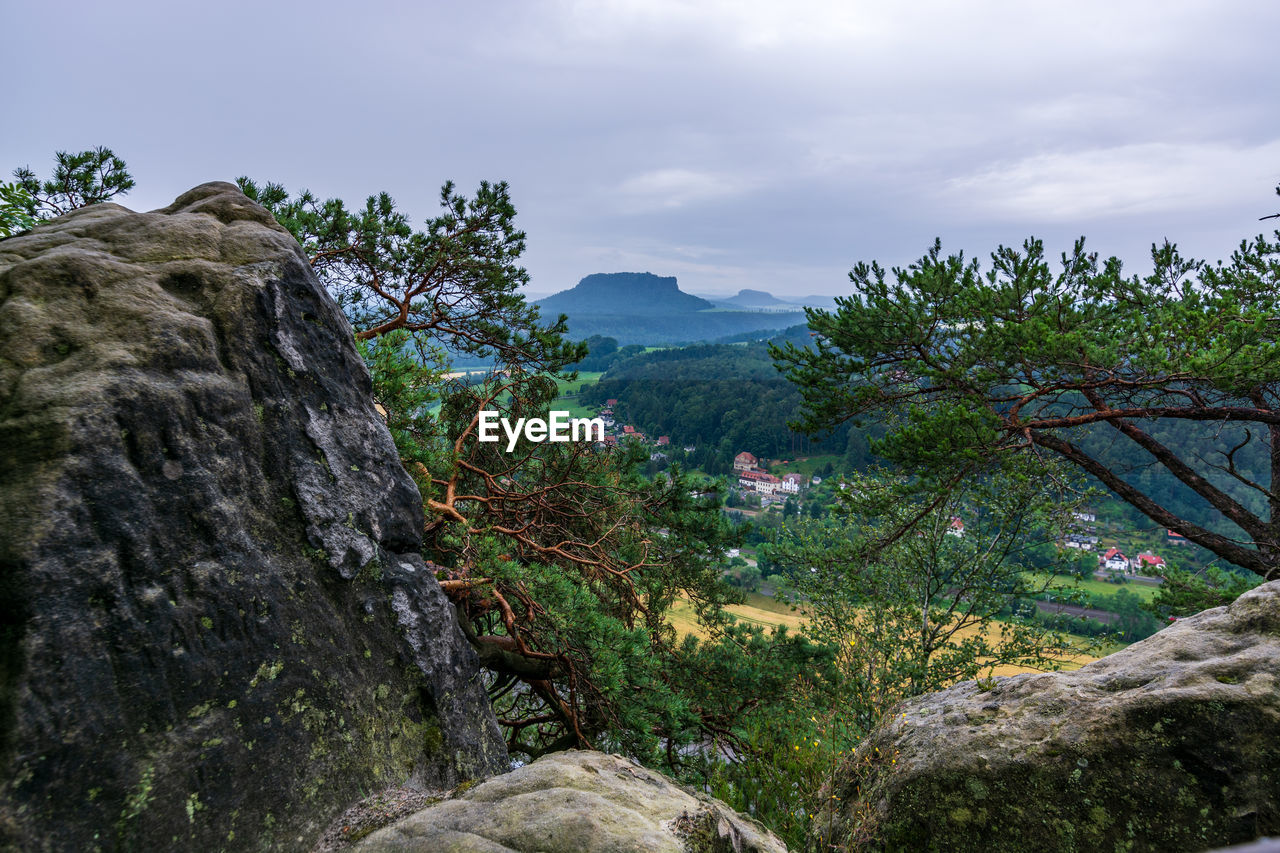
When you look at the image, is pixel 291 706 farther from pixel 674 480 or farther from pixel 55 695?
pixel 674 480

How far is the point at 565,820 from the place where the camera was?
297 cm

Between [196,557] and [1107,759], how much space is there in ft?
18.7

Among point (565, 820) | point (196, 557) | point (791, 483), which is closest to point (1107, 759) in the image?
point (565, 820)

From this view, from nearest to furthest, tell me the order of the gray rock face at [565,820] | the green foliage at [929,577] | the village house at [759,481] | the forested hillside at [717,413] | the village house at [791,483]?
1. the gray rock face at [565,820]
2. the green foliage at [929,577]
3. the village house at [791,483]
4. the village house at [759,481]
5. the forested hillside at [717,413]

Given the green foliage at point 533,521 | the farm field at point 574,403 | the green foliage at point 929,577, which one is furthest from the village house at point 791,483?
the green foliage at point 533,521

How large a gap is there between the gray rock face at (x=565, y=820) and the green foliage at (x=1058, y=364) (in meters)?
6.32

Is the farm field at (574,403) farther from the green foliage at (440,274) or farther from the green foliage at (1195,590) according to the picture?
the green foliage at (1195,590)

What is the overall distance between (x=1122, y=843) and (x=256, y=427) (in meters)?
5.99

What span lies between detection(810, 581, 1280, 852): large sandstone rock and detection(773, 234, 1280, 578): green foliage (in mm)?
4008

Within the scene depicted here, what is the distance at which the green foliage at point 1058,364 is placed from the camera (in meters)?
7.66

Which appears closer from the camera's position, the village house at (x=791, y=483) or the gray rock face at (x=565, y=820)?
the gray rock face at (x=565, y=820)

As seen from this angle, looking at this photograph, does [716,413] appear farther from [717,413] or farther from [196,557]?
[196,557]

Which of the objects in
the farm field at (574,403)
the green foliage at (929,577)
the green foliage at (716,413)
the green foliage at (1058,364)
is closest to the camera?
the green foliage at (1058,364)

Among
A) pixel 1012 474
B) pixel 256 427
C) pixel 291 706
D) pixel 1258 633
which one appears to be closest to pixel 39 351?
pixel 256 427
